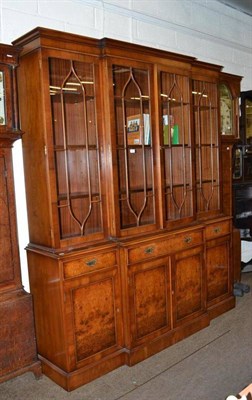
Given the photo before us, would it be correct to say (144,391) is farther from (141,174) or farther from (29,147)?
(29,147)

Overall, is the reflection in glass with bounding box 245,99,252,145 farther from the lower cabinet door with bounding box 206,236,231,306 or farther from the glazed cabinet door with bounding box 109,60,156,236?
the glazed cabinet door with bounding box 109,60,156,236

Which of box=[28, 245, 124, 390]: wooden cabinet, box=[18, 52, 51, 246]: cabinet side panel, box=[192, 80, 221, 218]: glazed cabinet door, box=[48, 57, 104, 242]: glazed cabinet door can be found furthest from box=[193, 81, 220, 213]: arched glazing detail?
box=[18, 52, 51, 246]: cabinet side panel

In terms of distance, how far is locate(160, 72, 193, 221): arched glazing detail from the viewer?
304 cm

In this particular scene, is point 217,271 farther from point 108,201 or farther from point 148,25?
point 148,25

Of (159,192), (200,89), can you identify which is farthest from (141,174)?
(200,89)

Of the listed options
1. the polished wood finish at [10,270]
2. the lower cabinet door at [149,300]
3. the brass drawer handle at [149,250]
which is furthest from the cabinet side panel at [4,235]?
the brass drawer handle at [149,250]

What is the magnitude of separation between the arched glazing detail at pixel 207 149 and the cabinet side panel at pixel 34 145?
1.56m

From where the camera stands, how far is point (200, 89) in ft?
11.1

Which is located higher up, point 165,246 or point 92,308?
point 165,246

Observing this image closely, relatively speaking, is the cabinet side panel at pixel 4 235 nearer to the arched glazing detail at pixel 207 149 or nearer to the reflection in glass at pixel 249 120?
the arched glazing detail at pixel 207 149

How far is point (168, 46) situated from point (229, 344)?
9.41ft

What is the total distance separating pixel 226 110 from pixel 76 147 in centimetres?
202

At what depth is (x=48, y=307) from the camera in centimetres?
251

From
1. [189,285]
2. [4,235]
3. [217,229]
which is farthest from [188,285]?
[4,235]
